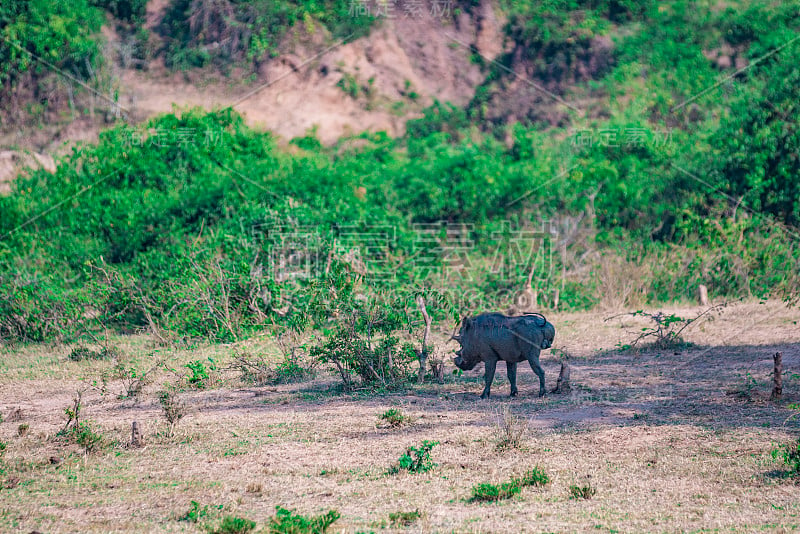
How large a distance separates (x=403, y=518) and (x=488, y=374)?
3.03 m

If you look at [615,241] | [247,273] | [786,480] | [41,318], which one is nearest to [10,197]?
[41,318]

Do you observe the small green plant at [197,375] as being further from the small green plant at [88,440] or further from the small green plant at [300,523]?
the small green plant at [300,523]

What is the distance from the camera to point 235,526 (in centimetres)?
496

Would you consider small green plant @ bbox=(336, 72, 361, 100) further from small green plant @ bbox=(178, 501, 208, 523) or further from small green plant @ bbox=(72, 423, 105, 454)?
small green plant @ bbox=(178, 501, 208, 523)

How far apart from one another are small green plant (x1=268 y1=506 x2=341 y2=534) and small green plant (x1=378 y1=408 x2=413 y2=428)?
7.04ft

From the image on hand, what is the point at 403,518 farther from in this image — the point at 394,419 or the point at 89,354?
the point at 89,354

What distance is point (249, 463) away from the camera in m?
6.47

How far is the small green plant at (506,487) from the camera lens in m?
5.52

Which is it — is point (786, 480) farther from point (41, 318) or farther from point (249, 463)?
point (41, 318)

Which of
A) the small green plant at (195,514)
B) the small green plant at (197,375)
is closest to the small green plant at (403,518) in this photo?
the small green plant at (195,514)

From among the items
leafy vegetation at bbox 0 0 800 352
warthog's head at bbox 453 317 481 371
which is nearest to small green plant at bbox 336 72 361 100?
leafy vegetation at bbox 0 0 800 352

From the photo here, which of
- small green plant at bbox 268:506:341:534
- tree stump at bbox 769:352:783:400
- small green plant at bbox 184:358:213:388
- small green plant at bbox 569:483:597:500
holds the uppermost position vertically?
small green plant at bbox 184:358:213:388

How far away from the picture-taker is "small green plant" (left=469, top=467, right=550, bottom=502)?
5.52 meters

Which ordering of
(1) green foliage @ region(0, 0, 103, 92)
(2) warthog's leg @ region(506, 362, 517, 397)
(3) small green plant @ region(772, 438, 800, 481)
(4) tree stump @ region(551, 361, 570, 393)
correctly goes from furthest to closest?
(1) green foliage @ region(0, 0, 103, 92), (4) tree stump @ region(551, 361, 570, 393), (2) warthog's leg @ region(506, 362, 517, 397), (3) small green plant @ region(772, 438, 800, 481)
